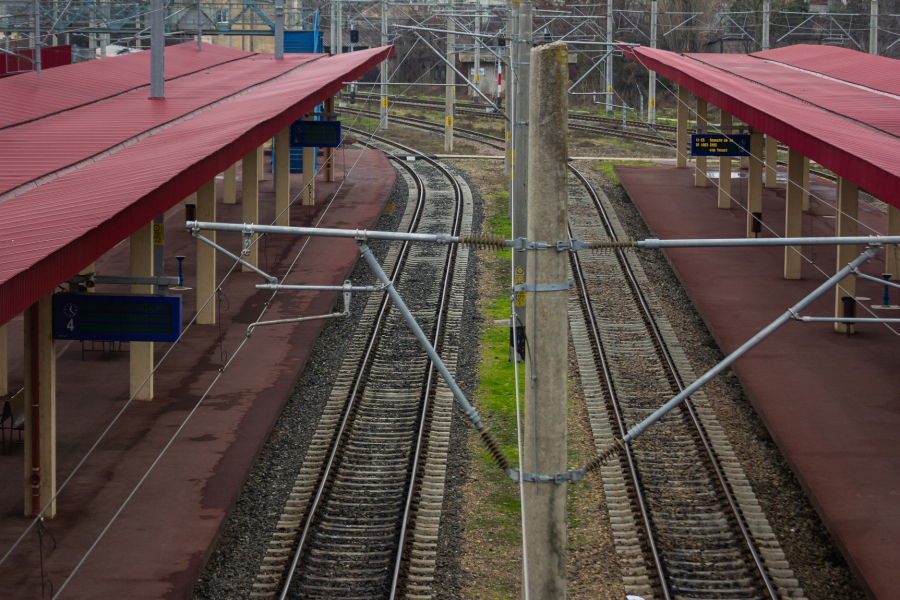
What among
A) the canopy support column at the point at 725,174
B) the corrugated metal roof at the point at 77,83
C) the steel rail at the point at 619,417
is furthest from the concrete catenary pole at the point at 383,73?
the steel rail at the point at 619,417

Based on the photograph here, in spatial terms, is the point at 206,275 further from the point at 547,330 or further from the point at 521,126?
the point at 547,330

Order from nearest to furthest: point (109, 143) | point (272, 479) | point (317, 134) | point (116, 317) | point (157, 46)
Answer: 1. point (116, 317)
2. point (272, 479)
3. point (109, 143)
4. point (157, 46)
5. point (317, 134)

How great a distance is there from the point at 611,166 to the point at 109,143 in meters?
22.1

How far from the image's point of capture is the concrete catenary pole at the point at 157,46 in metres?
17.2

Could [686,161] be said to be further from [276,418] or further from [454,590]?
[454,590]

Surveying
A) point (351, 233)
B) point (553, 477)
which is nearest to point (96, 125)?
point (351, 233)

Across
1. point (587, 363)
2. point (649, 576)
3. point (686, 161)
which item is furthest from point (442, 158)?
point (649, 576)

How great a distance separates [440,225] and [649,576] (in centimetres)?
1632

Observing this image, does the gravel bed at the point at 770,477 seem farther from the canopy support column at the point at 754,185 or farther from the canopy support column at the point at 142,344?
the canopy support column at the point at 142,344

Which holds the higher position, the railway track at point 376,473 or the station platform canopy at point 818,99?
the station platform canopy at point 818,99

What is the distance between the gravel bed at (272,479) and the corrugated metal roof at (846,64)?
13.3 meters

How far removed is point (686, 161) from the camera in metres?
33.4

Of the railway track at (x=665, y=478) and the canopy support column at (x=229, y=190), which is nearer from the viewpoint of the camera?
the railway track at (x=665, y=478)

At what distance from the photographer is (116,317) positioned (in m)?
11.4
